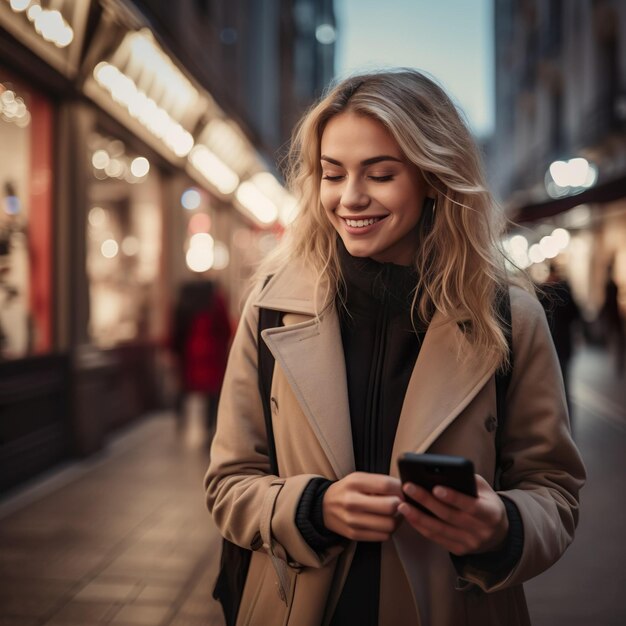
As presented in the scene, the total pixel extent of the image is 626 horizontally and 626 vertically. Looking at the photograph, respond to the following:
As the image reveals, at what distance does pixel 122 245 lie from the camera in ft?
30.1

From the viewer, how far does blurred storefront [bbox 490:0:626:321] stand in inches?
625

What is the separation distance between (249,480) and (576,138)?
2549cm

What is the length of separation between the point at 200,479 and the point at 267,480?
4.94 meters

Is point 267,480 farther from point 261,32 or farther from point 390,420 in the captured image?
point 261,32

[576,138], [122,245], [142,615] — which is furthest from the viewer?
[576,138]

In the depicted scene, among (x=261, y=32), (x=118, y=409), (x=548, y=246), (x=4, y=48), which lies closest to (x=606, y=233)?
(x=548, y=246)

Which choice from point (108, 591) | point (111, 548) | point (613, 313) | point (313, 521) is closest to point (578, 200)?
point (111, 548)

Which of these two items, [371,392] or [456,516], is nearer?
[456,516]

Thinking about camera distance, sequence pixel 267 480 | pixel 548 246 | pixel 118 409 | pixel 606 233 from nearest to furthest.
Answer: pixel 267 480
pixel 118 409
pixel 606 233
pixel 548 246

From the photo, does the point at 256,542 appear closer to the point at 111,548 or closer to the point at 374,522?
the point at 374,522

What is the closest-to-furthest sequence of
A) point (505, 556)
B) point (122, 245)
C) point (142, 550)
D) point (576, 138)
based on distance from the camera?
point (505, 556) < point (142, 550) < point (122, 245) < point (576, 138)

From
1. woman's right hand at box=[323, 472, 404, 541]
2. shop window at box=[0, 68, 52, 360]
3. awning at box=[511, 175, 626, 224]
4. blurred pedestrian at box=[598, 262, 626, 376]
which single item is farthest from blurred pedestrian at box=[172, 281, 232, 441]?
blurred pedestrian at box=[598, 262, 626, 376]

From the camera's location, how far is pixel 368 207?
1.67m

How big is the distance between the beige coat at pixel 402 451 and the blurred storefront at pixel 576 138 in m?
6.17
